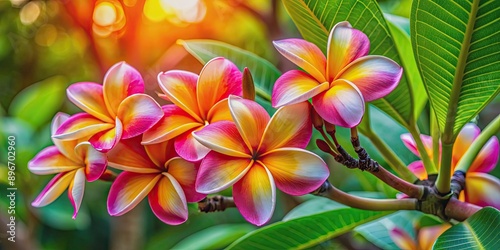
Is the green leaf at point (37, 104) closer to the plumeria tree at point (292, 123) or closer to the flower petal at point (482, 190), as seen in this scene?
the plumeria tree at point (292, 123)

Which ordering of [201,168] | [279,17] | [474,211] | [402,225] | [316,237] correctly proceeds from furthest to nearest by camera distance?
[279,17]
[402,225]
[316,237]
[474,211]
[201,168]

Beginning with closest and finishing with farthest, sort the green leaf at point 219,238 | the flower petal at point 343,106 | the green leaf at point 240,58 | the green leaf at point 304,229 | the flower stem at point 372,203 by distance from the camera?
the flower petal at point 343,106
the flower stem at point 372,203
the green leaf at point 304,229
the green leaf at point 240,58
the green leaf at point 219,238

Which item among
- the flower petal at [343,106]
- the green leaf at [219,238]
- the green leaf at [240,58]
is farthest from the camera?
the green leaf at [219,238]

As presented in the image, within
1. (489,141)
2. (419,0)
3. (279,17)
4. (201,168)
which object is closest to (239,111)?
(201,168)

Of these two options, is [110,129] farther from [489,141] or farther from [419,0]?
[489,141]

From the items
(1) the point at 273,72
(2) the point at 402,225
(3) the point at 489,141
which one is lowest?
(2) the point at 402,225

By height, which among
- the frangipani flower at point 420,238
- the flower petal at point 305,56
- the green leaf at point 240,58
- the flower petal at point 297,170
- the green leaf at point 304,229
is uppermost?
the green leaf at point 240,58

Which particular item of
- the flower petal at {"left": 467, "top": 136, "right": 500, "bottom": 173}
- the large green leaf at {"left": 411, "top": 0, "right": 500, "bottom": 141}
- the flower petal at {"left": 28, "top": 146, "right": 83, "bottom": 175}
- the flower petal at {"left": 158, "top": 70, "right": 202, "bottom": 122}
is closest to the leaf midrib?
the large green leaf at {"left": 411, "top": 0, "right": 500, "bottom": 141}

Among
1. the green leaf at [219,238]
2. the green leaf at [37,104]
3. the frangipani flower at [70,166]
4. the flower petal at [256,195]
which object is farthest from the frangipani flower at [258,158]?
the green leaf at [37,104]
